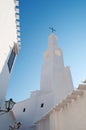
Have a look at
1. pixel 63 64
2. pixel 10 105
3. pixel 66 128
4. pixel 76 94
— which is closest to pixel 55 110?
pixel 66 128

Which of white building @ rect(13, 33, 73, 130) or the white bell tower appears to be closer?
white building @ rect(13, 33, 73, 130)

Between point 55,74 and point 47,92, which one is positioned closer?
point 47,92

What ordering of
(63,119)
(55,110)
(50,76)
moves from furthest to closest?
(50,76) → (55,110) → (63,119)

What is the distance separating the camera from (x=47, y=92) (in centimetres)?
1944

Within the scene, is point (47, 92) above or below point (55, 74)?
below

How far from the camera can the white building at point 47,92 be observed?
705 inches

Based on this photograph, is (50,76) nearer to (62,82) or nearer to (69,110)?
(62,82)

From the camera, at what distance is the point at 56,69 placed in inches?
839

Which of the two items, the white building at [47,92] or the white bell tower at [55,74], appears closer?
the white building at [47,92]

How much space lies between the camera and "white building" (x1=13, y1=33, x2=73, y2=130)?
58.7 feet

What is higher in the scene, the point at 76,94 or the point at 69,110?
the point at 76,94

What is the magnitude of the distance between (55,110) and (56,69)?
39.8 feet

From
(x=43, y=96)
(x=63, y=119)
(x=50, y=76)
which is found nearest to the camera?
(x=63, y=119)

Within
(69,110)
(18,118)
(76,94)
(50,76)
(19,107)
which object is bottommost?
(18,118)
